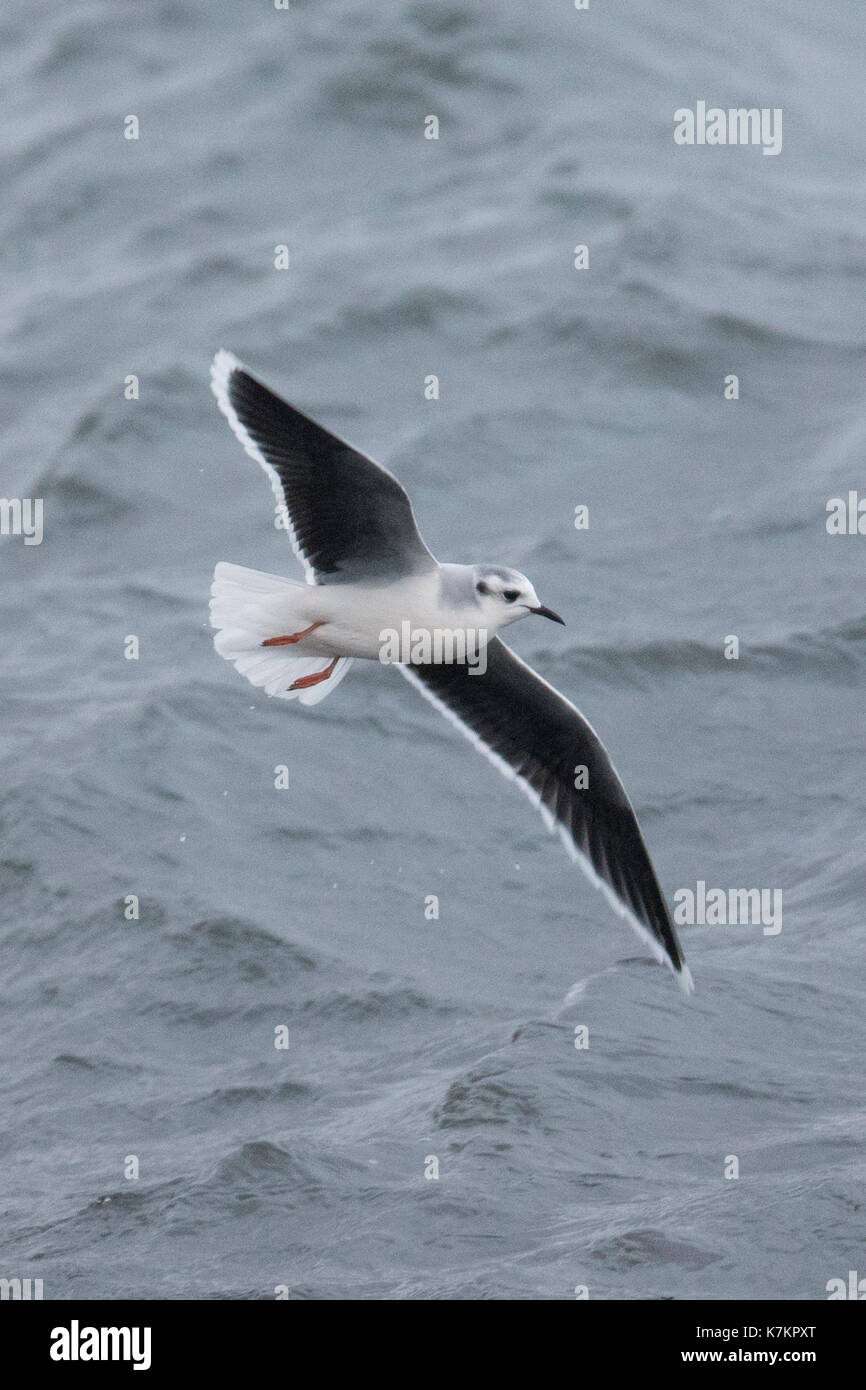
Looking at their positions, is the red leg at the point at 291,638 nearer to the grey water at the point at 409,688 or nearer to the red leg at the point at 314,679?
the red leg at the point at 314,679

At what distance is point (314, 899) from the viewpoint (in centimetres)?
954

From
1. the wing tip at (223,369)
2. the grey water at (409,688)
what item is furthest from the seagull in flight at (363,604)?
the grey water at (409,688)

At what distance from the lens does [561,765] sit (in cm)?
793

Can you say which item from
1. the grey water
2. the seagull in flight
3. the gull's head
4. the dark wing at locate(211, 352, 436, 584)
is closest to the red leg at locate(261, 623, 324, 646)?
the seagull in flight

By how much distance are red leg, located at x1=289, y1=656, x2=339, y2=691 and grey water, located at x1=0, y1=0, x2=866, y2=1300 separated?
1.68m

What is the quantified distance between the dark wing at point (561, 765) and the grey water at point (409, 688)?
63cm

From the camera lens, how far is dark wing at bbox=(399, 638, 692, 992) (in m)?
7.76

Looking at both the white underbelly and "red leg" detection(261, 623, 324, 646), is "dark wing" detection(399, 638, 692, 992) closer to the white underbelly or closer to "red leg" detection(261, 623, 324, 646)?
the white underbelly

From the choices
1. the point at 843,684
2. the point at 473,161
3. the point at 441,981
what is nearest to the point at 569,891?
Result: the point at 441,981

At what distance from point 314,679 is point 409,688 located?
395 centimetres

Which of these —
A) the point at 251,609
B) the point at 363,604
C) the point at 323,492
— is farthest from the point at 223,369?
the point at 363,604

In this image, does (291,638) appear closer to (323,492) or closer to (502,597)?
(323,492)

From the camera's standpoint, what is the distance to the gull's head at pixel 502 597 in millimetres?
6902
